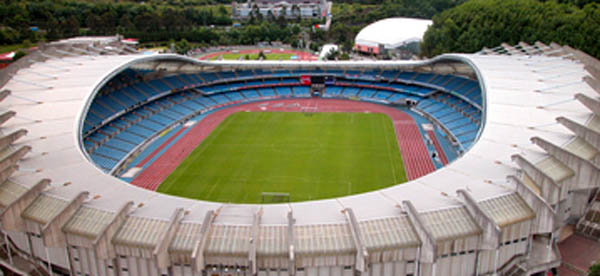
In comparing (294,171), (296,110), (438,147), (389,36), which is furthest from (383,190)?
(389,36)

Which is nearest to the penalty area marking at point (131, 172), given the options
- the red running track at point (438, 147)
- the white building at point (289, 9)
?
the red running track at point (438, 147)

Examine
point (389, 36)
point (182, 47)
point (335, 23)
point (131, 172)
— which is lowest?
point (131, 172)

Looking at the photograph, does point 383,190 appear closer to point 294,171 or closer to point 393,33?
point 294,171

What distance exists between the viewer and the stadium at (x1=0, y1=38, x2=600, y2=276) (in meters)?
18.1

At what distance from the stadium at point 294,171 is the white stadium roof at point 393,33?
39.1 m

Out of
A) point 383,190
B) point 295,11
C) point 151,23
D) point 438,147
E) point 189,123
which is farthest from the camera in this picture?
point 295,11

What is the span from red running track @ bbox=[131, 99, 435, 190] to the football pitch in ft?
2.99

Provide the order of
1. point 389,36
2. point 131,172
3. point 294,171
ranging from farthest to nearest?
1. point 389,36
2. point 131,172
3. point 294,171

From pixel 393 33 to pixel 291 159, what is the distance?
6716 centimetres

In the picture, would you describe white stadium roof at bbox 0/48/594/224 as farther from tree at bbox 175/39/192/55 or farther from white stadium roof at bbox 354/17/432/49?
tree at bbox 175/39/192/55

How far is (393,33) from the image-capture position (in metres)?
100

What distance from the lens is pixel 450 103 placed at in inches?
2157

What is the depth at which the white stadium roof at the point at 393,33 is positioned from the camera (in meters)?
97.9

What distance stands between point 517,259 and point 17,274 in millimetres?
24690
